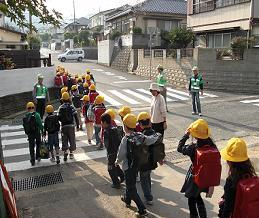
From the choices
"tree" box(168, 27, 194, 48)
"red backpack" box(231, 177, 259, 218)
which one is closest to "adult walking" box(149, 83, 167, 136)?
"red backpack" box(231, 177, 259, 218)

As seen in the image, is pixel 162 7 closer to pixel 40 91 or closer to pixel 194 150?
pixel 40 91

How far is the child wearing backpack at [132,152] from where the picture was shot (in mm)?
5270

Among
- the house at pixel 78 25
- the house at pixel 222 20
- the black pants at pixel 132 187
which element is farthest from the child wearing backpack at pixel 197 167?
the house at pixel 78 25

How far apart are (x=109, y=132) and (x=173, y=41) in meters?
22.9

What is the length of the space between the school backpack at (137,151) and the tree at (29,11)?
2.46 meters

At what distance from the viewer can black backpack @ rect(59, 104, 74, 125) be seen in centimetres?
824

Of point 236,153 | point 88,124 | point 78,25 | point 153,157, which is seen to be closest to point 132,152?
point 153,157

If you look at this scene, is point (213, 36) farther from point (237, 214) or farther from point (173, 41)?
point (237, 214)

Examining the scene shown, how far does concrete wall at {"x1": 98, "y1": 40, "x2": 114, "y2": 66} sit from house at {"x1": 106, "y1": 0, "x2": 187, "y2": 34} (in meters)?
2.62

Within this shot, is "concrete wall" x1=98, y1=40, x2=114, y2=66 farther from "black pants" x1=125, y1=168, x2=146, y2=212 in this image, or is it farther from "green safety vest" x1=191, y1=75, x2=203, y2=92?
"black pants" x1=125, y1=168, x2=146, y2=212

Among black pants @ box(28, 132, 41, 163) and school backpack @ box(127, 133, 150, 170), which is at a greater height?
school backpack @ box(127, 133, 150, 170)

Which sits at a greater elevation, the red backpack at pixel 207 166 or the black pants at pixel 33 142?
the red backpack at pixel 207 166

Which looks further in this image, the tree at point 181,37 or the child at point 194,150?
the tree at point 181,37

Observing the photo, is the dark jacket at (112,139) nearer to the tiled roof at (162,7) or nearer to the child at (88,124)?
the child at (88,124)
